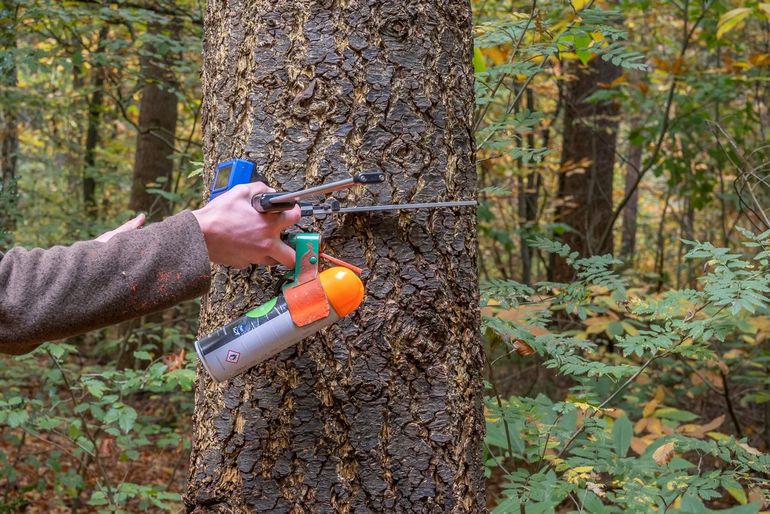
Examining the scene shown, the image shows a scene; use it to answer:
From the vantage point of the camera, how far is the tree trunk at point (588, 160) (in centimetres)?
716

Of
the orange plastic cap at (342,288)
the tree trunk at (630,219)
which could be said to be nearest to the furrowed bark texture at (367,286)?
the orange plastic cap at (342,288)

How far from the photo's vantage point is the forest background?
2631mm

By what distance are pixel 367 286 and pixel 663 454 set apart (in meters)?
1.65

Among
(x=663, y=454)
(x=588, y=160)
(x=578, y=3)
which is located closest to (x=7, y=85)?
(x=578, y=3)

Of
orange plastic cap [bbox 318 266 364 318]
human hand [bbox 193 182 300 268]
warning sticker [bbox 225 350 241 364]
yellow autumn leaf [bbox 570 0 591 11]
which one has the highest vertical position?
yellow autumn leaf [bbox 570 0 591 11]

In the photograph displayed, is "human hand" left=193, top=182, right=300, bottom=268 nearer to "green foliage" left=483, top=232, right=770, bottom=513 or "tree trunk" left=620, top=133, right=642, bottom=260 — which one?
"green foliage" left=483, top=232, right=770, bottom=513

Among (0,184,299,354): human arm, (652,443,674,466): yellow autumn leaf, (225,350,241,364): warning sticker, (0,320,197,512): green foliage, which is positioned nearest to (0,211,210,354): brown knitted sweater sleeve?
(0,184,299,354): human arm

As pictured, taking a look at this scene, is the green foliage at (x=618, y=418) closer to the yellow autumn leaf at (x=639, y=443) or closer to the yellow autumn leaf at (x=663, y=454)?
the yellow autumn leaf at (x=663, y=454)

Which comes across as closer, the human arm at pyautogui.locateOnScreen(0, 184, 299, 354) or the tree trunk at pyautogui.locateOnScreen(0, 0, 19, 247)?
the human arm at pyautogui.locateOnScreen(0, 184, 299, 354)

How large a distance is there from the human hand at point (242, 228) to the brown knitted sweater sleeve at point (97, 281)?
4 centimetres

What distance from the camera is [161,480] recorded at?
233 inches

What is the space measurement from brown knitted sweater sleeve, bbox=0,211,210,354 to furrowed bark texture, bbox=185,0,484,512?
28cm

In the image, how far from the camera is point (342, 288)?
151 centimetres

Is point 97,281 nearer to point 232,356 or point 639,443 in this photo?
point 232,356
